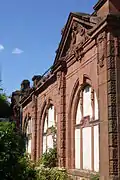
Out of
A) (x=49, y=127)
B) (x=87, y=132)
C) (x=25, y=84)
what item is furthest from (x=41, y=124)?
(x=25, y=84)

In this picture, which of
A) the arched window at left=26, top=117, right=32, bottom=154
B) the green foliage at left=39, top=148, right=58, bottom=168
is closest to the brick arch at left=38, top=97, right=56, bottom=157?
the arched window at left=26, top=117, right=32, bottom=154

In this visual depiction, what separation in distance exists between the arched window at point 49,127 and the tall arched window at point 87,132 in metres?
4.88

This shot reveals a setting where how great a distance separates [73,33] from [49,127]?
7.38 m

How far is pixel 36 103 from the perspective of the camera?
89.2 ft

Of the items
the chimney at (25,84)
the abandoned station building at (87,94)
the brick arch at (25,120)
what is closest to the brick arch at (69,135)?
the abandoned station building at (87,94)

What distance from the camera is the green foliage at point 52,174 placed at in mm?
17312

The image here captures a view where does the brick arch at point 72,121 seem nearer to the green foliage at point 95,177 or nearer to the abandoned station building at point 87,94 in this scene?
the abandoned station building at point 87,94

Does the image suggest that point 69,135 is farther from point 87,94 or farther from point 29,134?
point 29,134

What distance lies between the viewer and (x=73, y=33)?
17750 millimetres

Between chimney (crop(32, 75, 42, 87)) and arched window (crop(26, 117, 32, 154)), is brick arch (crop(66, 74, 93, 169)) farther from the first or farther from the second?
arched window (crop(26, 117, 32, 154))

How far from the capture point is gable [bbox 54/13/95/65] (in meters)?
16.0

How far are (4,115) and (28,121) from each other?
10133 millimetres

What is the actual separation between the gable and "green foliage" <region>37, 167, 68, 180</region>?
5.45 meters

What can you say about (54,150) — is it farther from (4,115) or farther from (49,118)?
(4,115)
